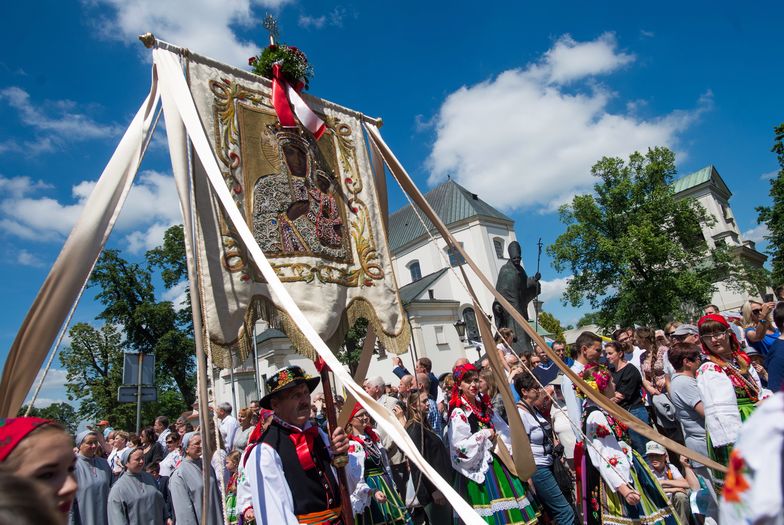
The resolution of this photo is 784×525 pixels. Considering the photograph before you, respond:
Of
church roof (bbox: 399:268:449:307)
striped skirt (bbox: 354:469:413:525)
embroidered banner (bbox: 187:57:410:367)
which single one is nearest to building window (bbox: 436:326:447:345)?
church roof (bbox: 399:268:449:307)

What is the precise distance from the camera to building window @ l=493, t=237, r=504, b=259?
44878 mm

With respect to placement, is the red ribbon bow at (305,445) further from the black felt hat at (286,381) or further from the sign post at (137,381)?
the sign post at (137,381)

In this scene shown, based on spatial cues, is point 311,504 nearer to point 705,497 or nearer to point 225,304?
point 225,304

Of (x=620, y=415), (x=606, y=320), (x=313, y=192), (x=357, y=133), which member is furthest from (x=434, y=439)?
(x=606, y=320)

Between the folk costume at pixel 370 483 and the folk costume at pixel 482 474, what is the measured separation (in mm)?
664

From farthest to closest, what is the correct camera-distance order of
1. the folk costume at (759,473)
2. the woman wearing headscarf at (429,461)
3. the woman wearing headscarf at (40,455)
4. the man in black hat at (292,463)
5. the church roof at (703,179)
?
the church roof at (703,179), the woman wearing headscarf at (429,461), the man in black hat at (292,463), the woman wearing headscarf at (40,455), the folk costume at (759,473)

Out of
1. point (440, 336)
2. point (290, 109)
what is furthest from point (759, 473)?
point (440, 336)

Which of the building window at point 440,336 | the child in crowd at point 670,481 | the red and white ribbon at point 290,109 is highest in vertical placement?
the building window at point 440,336

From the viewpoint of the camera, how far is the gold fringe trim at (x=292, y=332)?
3408mm

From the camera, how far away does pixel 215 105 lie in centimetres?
392

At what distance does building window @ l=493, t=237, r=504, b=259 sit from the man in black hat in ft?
139

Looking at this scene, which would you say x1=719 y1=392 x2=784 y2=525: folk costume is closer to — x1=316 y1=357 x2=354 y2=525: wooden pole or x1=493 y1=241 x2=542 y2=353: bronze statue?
x1=316 y1=357 x2=354 y2=525: wooden pole

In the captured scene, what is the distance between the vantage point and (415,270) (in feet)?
157

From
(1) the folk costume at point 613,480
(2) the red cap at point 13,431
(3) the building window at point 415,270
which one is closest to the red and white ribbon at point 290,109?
(2) the red cap at point 13,431
